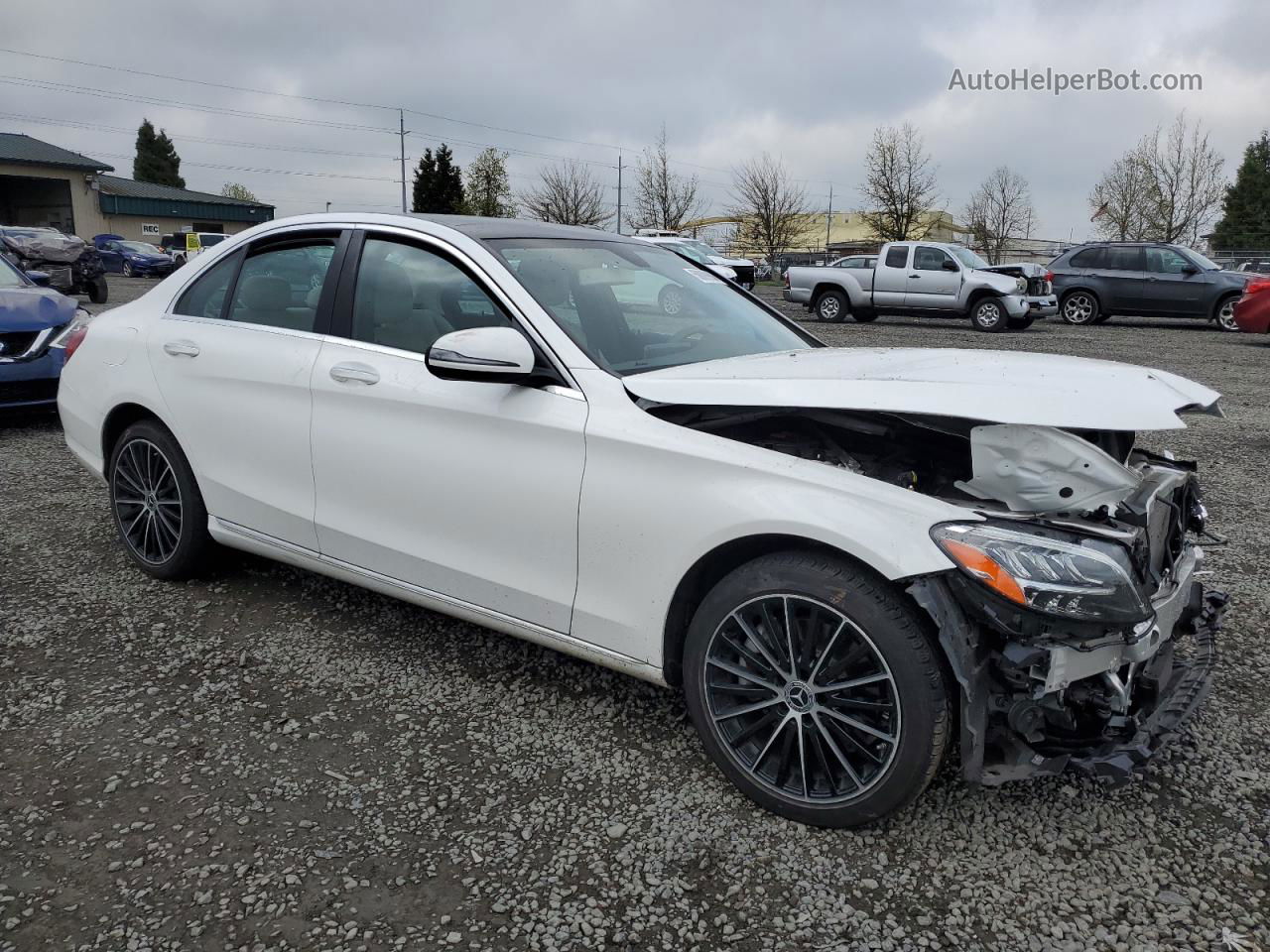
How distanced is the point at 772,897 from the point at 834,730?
1.44 feet

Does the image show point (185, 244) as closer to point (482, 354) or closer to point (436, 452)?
point (436, 452)

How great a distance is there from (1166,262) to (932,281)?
4584 millimetres

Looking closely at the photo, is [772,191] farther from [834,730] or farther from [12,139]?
[834,730]

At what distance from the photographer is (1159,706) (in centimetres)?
251

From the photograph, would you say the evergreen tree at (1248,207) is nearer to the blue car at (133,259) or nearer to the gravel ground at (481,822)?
the blue car at (133,259)

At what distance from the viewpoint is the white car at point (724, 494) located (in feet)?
7.48

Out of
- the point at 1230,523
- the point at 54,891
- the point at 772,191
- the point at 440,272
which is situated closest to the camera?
the point at 54,891

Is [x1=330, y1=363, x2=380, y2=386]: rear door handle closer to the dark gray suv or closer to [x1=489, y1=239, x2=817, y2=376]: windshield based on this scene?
[x1=489, y1=239, x2=817, y2=376]: windshield

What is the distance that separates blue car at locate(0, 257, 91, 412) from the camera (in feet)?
24.0

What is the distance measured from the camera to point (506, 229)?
3.51 m

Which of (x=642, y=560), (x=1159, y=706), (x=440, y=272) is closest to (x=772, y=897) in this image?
(x=642, y=560)

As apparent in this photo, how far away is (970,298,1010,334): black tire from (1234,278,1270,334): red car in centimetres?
490

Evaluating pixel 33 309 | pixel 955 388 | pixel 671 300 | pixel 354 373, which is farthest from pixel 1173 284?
pixel 354 373

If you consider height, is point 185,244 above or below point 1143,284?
below
